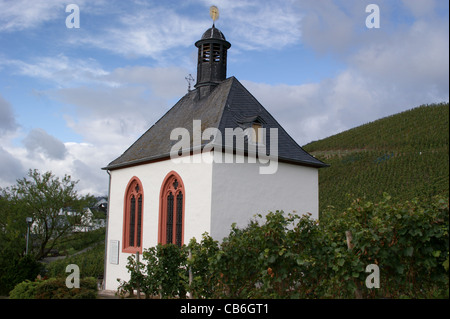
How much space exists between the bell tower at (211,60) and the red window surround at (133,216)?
14.0 ft

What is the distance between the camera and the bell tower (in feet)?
51.1

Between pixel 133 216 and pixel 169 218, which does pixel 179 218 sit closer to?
pixel 169 218

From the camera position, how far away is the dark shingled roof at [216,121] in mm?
12693

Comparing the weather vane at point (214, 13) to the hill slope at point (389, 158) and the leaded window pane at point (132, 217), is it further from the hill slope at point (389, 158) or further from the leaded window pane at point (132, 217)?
the hill slope at point (389, 158)

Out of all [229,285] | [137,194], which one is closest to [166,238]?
[137,194]

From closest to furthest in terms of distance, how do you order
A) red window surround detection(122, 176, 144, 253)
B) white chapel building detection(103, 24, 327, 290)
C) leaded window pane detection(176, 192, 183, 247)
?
1. white chapel building detection(103, 24, 327, 290)
2. leaded window pane detection(176, 192, 183, 247)
3. red window surround detection(122, 176, 144, 253)

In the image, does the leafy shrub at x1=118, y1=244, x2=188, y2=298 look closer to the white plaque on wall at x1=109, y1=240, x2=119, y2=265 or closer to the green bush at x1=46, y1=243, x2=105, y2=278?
the white plaque on wall at x1=109, y1=240, x2=119, y2=265

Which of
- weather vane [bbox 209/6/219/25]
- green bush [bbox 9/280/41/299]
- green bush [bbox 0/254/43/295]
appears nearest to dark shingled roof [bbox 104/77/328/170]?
weather vane [bbox 209/6/219/25]

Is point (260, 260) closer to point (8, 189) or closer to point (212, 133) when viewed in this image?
point (212, 133)

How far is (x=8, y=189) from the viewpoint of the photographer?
918 inches

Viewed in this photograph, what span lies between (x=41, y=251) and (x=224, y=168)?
656 inches

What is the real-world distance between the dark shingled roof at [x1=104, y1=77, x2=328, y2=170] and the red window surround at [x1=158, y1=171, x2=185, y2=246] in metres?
0.91

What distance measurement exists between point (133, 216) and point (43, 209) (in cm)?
1015

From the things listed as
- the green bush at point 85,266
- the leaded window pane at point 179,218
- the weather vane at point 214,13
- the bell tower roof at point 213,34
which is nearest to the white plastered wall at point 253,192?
the leaded window pane at point 179,218
